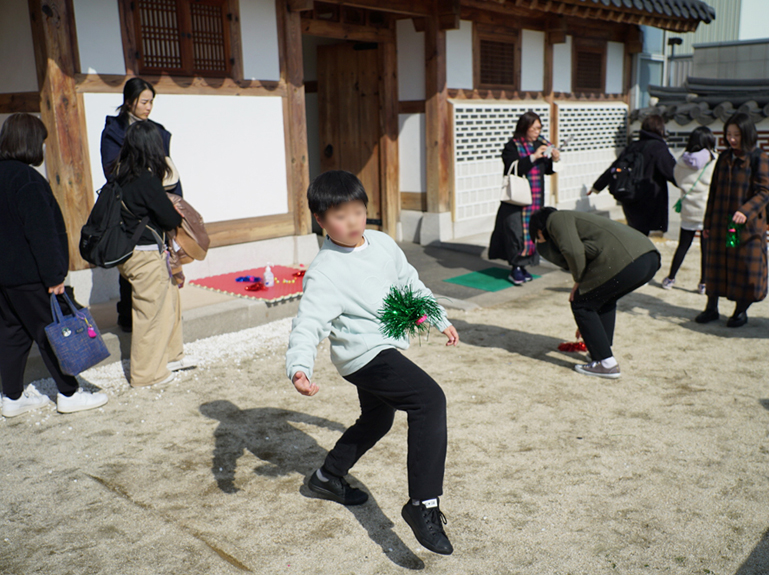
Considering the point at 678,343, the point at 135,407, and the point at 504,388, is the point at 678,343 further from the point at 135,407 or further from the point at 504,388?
the point at 135,407

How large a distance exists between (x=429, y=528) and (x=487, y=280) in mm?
5334

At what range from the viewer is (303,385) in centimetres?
242

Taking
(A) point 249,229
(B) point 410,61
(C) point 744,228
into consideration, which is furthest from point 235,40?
(C) point 744,228

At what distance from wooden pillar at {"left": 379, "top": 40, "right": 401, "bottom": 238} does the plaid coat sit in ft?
15.1

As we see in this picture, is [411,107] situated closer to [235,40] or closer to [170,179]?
[235,40]

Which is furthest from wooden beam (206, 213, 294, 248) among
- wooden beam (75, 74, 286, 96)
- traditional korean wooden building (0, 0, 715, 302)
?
wooden beam (75, 74, 286, 96)

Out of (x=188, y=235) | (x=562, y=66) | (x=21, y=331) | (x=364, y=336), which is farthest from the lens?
(x=562, y=66)

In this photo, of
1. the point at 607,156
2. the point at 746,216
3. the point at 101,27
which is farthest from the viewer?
the point at 607,156

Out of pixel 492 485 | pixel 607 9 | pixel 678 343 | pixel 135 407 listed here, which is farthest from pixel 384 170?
pixel 492 485

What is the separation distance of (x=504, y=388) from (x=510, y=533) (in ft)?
5.83

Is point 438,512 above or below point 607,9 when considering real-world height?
below

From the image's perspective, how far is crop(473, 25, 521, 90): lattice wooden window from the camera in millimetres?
9742

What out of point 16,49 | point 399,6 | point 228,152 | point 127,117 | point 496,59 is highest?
point 399,6

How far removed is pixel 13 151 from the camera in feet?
12.8
